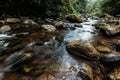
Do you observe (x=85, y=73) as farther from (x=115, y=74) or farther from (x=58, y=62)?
(x=58, y=62)

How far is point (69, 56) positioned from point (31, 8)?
12.0m

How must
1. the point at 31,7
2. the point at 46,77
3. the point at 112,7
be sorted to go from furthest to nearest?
the point at 112,7, the point at 31,7, the point at 46,77

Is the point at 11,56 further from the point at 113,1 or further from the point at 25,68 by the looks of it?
the point at 113,1

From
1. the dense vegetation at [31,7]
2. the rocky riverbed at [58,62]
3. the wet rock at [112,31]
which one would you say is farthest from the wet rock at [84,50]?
the dense vegetation at [31,7]

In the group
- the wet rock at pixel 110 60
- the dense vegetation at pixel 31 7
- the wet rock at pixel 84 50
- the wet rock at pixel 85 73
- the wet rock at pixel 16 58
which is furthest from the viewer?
the dense vegetation at pixel 31 7

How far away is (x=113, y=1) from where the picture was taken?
81.8ft

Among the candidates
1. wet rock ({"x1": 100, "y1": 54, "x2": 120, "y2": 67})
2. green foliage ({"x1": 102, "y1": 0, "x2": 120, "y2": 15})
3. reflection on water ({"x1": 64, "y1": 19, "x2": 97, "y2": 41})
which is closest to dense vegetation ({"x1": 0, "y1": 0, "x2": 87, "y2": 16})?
reflection on water ({"x1": 64, "y1": 19, "x2": 97, "y2": 41})

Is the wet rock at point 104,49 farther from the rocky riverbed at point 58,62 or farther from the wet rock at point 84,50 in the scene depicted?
the wet rock at point 84,50

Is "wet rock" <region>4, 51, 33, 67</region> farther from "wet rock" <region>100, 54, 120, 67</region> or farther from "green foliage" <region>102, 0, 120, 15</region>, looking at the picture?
"green foliage" <region>102, 0, 120, 15</region>

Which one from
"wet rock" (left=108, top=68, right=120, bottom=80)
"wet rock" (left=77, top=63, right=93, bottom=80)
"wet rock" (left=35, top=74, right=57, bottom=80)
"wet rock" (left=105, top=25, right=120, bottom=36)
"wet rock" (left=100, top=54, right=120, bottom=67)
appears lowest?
"wet rock" (left=35, top=74, right=57, bottom=80)

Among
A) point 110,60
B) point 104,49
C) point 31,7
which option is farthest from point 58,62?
point 31,7

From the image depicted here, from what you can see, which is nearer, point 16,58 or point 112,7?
point 16,58

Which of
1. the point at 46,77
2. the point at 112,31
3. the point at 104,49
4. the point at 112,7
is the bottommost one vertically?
the point at 46,77

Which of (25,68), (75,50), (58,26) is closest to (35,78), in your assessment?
(25,68)
